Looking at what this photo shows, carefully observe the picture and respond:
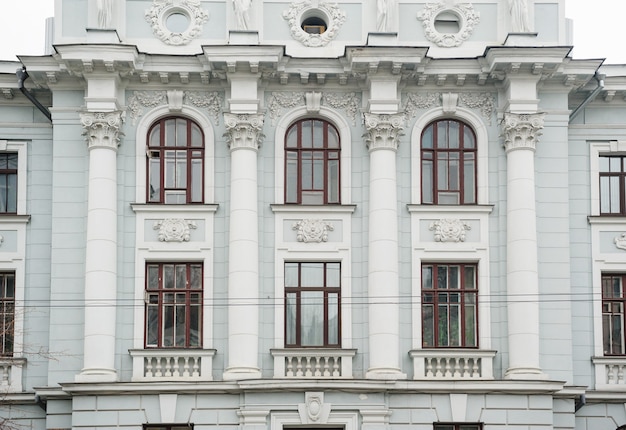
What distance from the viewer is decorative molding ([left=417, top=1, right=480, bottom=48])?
38.0m

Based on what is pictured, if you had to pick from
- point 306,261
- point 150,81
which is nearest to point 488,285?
point 306,261

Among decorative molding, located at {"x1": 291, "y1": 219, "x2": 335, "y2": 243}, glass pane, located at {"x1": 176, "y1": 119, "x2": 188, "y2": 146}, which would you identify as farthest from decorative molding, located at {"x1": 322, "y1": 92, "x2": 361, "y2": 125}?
glass pane, located at {"x1": 176, "y1": 119, "x2": 188, "y2": 146}

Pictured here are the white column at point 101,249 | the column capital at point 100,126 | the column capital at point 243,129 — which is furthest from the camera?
the column capital at point 243,129

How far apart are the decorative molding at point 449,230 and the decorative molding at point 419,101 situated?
2685 millimetres

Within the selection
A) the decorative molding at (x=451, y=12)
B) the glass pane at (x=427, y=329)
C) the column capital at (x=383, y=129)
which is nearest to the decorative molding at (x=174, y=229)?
the column capital at (x=383, y=129)

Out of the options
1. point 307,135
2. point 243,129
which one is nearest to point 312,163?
point 307,135

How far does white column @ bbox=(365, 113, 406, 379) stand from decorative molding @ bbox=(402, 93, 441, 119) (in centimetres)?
66

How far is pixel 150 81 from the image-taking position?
37.5 meters

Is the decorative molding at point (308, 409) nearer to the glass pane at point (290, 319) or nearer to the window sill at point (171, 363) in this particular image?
the glass pane at point (290, 319)

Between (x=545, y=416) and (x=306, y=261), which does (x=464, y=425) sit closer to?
(x=545, y=416)

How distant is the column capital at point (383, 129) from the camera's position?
1455 inches

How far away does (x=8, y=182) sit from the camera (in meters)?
38.4

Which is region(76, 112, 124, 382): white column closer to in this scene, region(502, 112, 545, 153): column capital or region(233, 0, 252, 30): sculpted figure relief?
region(233, 0, 252, 30): sculpted figure relief

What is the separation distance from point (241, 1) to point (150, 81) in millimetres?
2868
